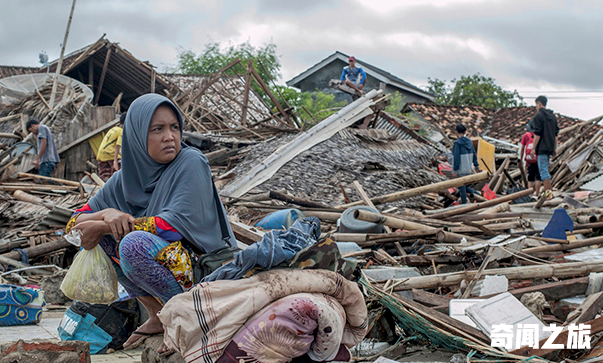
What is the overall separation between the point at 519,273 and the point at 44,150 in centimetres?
915

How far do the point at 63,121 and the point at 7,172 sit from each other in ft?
7.91

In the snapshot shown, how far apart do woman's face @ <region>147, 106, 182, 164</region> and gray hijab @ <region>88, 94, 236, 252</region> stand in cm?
3

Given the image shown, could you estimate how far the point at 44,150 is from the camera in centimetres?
1061

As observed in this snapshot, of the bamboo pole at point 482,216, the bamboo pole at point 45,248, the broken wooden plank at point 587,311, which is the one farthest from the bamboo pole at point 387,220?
the bamboo pole at point 45,248

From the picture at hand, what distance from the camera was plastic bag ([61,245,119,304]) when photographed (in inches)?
122

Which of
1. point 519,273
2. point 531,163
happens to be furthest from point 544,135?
point 519,273

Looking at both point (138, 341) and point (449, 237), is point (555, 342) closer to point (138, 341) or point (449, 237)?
point (138, 341)

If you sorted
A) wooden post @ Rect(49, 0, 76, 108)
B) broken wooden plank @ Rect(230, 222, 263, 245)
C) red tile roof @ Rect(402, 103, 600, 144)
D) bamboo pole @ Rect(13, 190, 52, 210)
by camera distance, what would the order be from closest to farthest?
broken wooden plank @ Rect(230, 222, 263, 245) < bamboo pole @ Rect(13, 190, 52, 210) < wooden post @ Rect(49, 0, 76, 108) < red tile roof @ Rect(402, 103, 600, 144)

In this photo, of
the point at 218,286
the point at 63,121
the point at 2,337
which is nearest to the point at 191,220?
the point at 218,286

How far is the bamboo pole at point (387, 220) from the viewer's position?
18.6 ft

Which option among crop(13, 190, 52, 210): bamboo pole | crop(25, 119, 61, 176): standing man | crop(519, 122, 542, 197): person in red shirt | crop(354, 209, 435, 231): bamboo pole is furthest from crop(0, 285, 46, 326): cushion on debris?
crop(519, 122, 542, 197): person in red shirt

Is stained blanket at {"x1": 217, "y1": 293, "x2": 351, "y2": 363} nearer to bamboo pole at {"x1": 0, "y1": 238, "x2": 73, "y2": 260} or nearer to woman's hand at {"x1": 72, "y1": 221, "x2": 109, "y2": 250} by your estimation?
woman's hand at {"x1": 72, "y1": 221, "x2": 109, "y2": 250}

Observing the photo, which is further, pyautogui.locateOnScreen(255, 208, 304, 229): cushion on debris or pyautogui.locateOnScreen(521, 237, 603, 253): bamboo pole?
pyautogui.locateOnScreen(255, 208, 304, 229): cushion on debris

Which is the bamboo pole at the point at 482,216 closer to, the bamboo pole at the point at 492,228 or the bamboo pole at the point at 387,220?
the bamboo pole at the point at 492,228
